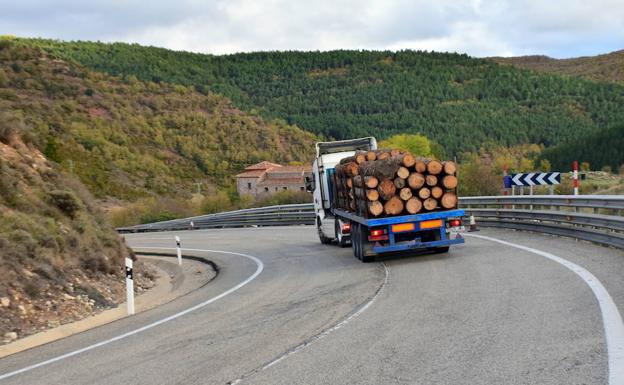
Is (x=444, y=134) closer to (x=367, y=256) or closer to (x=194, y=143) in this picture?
(x=194, y=143)

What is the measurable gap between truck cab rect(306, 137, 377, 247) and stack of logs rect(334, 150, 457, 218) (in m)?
5.41

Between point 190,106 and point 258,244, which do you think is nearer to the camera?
point 258,244

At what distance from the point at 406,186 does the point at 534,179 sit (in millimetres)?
11436

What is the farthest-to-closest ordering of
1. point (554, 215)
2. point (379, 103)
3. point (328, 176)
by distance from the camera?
point (379, 103), point (328, 176), point (554, 215)

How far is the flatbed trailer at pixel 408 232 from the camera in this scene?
49.6 ft

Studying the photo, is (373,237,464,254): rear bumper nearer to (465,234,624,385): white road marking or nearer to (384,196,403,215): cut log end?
(384,196,403,215): cut log end

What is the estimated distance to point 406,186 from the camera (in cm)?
1523

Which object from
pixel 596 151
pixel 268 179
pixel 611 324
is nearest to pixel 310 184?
pixel 611 324

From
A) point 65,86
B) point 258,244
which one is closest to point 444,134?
point 65,86

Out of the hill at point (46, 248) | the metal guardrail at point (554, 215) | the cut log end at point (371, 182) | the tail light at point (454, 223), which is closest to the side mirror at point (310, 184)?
the metal guardrail at point (554, 215)

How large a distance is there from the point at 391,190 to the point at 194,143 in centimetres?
10079

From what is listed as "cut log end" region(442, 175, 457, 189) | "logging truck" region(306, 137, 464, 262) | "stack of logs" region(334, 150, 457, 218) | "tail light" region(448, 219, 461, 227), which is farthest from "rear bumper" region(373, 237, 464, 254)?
"cut log end" region(442, 175, 457, 189)

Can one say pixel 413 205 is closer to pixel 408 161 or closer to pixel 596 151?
pixel 408 161

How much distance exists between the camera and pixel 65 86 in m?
113
